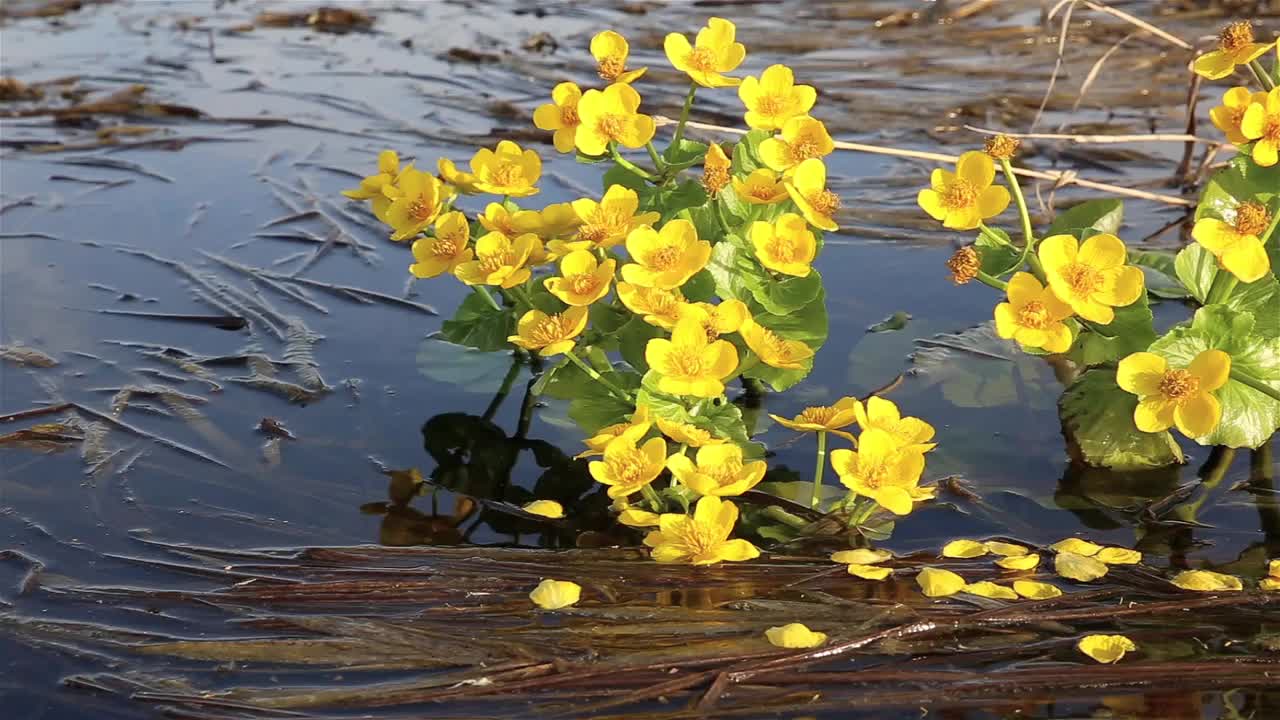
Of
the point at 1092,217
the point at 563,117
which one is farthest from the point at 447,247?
the point at 1092,217

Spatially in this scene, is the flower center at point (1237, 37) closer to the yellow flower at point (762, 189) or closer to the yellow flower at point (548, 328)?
the yellow flower at point (762, 189)

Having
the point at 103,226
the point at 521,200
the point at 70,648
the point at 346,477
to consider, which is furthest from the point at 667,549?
the point at 103,226

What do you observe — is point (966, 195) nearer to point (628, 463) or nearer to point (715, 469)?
point (715, 469)

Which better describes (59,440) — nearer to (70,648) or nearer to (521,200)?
(70,648)

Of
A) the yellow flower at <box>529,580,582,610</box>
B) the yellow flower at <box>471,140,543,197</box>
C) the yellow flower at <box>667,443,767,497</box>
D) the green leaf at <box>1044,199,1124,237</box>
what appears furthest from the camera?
the green leaf at <box>1044,199,1124,237</box>

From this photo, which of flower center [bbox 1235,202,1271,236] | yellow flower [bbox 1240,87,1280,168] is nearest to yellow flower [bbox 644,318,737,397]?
flower center [bbox 1235,202,1271,236]

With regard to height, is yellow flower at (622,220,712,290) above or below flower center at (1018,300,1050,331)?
above

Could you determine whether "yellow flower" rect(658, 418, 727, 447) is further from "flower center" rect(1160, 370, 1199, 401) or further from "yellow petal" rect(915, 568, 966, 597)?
"flower center" rect(1160, 370, 1199, 401)
